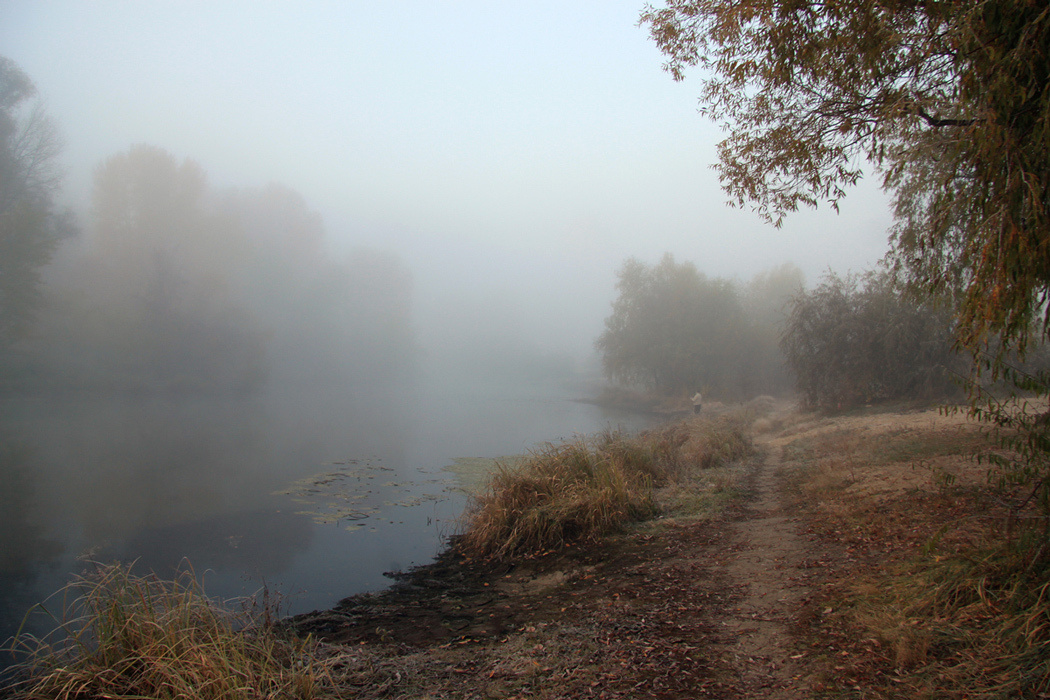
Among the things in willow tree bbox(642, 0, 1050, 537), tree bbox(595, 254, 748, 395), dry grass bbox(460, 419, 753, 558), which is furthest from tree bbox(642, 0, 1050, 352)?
tree bbox(595, 254, 748, 395)

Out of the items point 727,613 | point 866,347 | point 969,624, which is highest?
point 866,347

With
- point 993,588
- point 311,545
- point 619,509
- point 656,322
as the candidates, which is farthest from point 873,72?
point 656,322

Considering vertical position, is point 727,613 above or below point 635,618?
above

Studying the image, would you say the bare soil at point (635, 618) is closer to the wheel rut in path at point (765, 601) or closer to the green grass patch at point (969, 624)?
the wheel rut in path at point (765, 601)

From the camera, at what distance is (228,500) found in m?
13.4

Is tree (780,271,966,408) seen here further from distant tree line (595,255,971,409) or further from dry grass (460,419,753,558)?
dry grass (460,419,753,558)

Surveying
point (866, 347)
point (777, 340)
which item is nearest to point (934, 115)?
point (866, 347)

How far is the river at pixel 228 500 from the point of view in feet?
28.7

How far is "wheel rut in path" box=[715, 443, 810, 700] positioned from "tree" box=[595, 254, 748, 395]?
42.8m

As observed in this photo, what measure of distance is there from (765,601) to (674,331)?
47743 mm

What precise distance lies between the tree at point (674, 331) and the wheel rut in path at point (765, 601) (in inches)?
1687

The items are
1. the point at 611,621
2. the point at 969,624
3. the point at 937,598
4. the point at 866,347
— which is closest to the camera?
the point at 969,624

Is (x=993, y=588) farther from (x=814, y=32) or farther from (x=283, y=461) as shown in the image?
(x=283, y=461)

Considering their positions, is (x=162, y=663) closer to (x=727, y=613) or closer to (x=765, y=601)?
(x=727, y=613)
